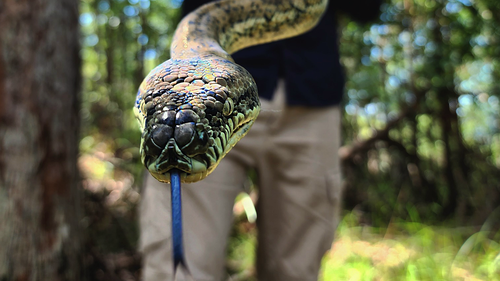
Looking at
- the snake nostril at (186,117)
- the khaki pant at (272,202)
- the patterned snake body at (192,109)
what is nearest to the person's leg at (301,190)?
the khaki pant at (272,202)

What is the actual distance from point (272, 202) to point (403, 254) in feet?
7.68

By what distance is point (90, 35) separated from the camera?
688 cm

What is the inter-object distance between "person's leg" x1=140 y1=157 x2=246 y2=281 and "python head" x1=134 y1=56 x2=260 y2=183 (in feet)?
3.86

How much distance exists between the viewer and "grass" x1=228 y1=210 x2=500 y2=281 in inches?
148

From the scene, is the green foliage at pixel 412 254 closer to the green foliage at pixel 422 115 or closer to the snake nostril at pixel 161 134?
the green foliage at pixel 422 115

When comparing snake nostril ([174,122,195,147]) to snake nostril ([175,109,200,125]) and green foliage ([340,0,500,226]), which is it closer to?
snake nostril ([175,109,200,125])

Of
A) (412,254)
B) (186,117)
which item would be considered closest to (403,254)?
(412,254)

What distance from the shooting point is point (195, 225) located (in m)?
2.08

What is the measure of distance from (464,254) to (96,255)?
3928 mm

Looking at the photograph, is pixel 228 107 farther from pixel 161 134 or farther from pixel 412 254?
pixel 412 254

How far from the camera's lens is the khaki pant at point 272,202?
208 centimetres

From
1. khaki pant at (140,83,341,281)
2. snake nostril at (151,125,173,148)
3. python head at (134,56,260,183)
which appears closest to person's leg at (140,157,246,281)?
khaki pant at (140,83,341,281)

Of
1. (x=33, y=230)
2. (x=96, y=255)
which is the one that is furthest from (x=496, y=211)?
(x=33, y=230)

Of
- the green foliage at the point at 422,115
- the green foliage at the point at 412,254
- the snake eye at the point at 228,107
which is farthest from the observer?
the green foliage at the point at 422,115
